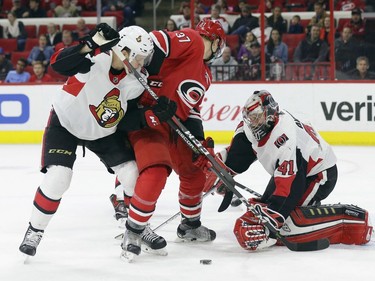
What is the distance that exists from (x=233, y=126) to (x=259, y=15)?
1.21 meters

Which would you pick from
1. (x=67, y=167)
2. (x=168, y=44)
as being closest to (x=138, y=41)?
(x=168, y=44)

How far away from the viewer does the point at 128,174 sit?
4004 millimetres

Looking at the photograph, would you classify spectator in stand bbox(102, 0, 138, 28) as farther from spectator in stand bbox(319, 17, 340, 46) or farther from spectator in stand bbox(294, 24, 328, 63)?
spectator in stand bbox(319, 17, 340, 46)

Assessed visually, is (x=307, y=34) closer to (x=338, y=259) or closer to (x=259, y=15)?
(x=259, y=15)

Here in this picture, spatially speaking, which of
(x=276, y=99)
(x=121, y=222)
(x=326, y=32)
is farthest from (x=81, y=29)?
(x=121, y=222)

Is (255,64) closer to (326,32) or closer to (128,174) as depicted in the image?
(326,32)

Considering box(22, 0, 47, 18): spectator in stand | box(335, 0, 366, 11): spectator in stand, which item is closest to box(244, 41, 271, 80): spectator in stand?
box(335, 0, 366, 11): spectator in stand

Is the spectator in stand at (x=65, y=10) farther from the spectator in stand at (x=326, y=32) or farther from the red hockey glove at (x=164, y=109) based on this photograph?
the red hockey glove at (x=164, y=109)

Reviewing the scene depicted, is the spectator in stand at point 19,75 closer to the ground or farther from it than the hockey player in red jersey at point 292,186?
closer to the ground

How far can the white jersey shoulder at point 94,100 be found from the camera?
3.84 meters

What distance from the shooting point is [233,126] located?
8.20 m

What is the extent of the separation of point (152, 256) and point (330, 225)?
33.7 inches

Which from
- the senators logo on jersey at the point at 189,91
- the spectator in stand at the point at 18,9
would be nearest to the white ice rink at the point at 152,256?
the senators logo on jersey at the point at 189,91

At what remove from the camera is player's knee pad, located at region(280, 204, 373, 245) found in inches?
162
